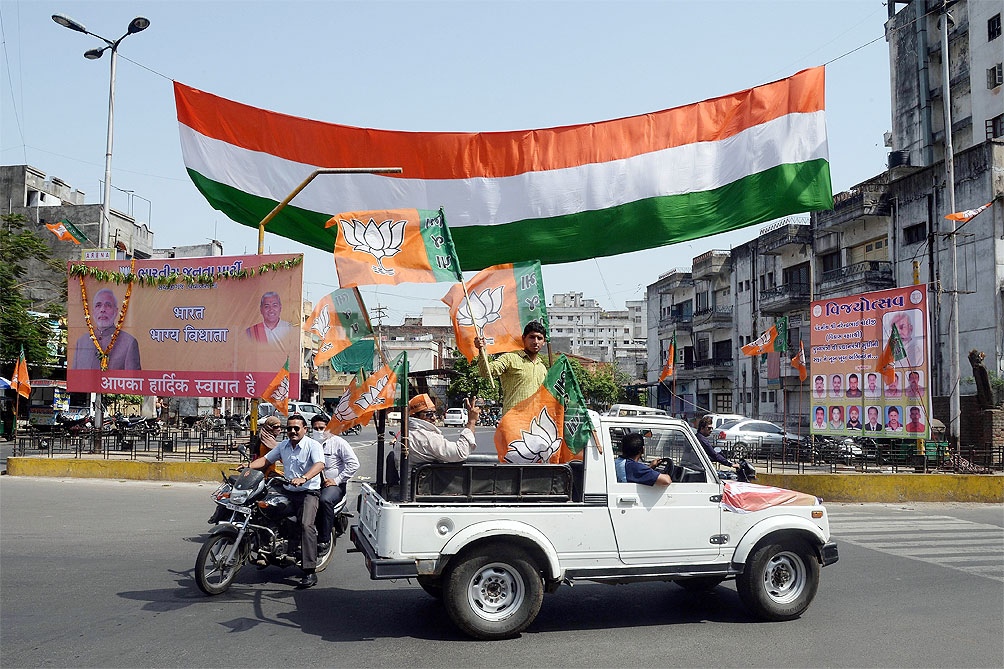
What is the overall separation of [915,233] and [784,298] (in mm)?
9130

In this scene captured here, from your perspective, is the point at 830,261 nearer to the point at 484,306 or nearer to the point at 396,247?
the point at 484,306

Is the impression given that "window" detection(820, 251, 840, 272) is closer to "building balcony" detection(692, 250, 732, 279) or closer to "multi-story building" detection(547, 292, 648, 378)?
"building balcony" detection(692, 250, 732, 279)

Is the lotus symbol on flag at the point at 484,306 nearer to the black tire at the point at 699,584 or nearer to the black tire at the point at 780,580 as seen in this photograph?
the black tire at the point at 780,580

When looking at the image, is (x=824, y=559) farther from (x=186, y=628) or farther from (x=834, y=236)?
(x=834, y=236)

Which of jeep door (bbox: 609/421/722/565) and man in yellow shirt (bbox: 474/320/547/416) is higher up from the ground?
man in yellow shirt (bbox: 474/320/547/416)

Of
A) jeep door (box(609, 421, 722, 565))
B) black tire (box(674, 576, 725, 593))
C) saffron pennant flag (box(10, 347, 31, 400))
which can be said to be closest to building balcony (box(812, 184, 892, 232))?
saffron pennant flag (box(10, 347, 31, 400))

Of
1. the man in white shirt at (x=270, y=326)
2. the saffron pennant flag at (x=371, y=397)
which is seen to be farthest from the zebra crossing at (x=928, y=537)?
the man in white shirt at (x=270, y=326)

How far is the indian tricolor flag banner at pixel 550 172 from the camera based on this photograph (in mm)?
6855

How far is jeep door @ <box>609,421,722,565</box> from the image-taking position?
268 inches

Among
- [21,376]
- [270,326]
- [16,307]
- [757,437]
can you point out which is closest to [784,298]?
[757,437]

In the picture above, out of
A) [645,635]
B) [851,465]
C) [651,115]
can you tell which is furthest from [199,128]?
[851,465]

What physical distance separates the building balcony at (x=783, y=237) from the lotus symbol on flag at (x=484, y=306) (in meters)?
42.5

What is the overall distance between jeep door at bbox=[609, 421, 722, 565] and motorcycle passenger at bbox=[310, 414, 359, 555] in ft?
10.7

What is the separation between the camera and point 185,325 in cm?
1984
